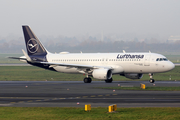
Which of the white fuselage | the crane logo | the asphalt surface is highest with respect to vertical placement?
the crane logo

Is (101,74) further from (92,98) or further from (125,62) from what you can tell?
(92,98)

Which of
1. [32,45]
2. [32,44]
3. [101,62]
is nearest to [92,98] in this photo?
[101,62]

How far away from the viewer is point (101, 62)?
5444 cm

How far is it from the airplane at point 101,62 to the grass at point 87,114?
28632 mm

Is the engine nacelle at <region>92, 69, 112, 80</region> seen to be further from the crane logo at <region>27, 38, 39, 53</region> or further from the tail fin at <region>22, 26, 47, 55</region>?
the crane logo at <region>27, 38, 39, 53</region>

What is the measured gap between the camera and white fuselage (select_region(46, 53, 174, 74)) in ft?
165

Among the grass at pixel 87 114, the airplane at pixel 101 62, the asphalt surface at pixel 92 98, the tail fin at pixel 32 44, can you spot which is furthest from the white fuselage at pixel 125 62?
the grass at pixel 87 114

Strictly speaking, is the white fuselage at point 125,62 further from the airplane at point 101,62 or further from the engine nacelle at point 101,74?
the engine nacelle at point 101,74

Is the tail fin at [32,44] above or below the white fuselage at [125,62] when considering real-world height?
above

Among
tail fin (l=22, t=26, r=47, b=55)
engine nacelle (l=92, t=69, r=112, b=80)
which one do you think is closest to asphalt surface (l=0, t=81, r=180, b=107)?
engine nacelle (l=92, t=69, r=112, b=80)

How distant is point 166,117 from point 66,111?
6.82m

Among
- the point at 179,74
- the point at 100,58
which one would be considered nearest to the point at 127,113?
the point at 100,58

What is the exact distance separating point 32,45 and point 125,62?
65.2ft

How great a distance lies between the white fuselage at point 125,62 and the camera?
50.3 meters
